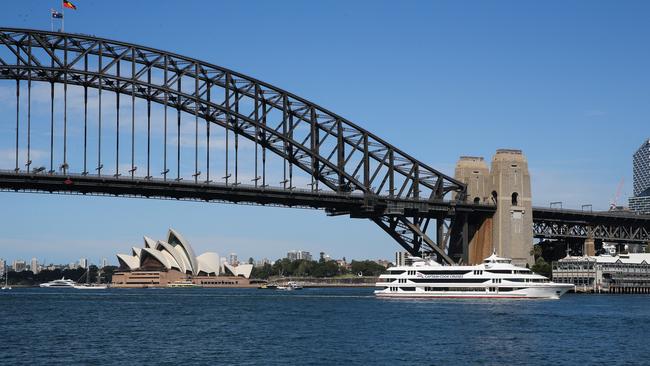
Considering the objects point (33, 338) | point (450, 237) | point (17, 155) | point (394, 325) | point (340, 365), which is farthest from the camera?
point (450, 237)

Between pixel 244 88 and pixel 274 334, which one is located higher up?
pixel 244 88

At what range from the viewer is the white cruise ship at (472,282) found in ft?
398

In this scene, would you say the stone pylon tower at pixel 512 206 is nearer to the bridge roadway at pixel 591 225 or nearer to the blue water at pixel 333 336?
the bridge roadway at pixel 591 225

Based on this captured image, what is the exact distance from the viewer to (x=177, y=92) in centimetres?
12200

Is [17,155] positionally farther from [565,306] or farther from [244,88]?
[565,306]

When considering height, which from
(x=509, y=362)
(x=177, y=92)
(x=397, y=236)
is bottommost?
(x=509, y=362)

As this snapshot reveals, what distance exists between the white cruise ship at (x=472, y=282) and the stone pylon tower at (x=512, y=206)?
18360 millimetres

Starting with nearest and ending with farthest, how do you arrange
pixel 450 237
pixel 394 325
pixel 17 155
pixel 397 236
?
pixel 394 325
pixel 17 155
pixel 397 236
pixel 450 237

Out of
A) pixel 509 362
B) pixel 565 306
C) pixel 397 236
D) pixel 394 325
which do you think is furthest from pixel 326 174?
pixel 509 362

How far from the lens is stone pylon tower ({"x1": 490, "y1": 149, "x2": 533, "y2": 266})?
14662cm

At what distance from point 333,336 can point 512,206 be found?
263 feet

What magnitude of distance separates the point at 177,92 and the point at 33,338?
55553 millimetres

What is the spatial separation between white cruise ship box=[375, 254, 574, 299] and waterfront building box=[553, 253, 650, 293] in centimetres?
4600

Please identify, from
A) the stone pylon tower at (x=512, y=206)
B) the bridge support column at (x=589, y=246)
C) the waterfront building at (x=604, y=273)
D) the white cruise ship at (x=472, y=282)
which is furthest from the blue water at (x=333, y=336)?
the bridge support column at (x=589, y=246)
